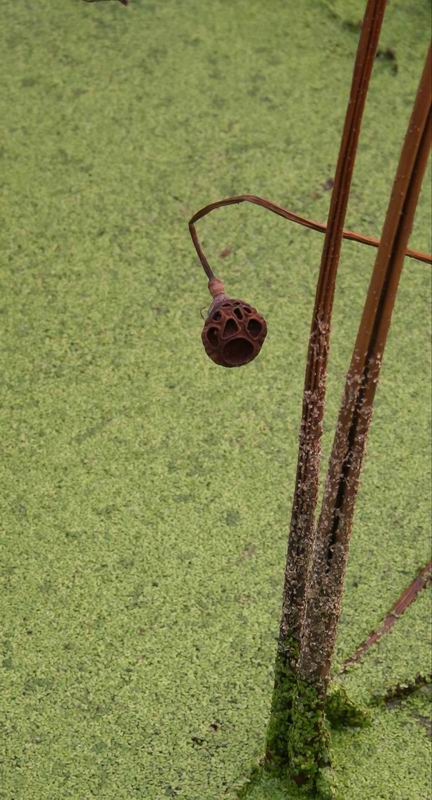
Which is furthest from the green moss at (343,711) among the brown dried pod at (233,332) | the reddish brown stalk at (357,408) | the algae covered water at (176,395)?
the brown dried pod at (233,332)

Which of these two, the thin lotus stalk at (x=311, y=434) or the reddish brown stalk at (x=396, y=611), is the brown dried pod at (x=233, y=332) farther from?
the reddish brown stalk at (x=396, y=611)

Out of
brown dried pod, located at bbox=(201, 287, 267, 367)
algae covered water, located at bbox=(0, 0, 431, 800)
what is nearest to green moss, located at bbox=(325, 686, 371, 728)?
algae covered water, located at bbox=(0, 0, 431, 800)

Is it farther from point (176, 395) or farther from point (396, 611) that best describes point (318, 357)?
point (176, 395)

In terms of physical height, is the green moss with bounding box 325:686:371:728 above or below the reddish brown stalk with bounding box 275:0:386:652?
below

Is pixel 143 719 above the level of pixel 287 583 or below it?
below

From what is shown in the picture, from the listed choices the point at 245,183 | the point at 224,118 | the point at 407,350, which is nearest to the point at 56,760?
the point at 407,350

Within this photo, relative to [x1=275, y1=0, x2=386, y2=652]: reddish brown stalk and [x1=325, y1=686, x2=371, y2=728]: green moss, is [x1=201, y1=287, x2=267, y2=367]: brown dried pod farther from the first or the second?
[x1=325, y1=686, x2=371, y2=728]: green moss

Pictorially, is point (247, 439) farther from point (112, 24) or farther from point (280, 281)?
point (112, 24)
